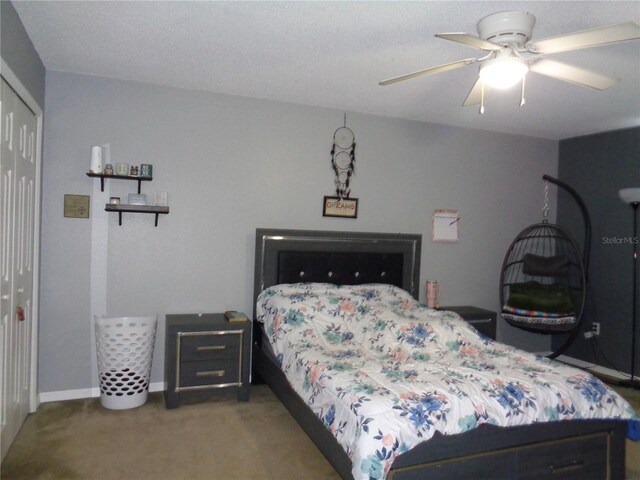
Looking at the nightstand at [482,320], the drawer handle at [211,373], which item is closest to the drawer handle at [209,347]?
the drawer handle at [211,373]

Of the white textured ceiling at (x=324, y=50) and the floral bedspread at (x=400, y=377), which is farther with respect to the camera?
the white textured ceiling at (x=324, y=50)

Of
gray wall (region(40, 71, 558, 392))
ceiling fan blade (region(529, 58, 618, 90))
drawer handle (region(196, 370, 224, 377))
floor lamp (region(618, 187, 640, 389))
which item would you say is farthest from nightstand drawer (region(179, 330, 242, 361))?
floor lamp (region(618, 187, 640, 389))

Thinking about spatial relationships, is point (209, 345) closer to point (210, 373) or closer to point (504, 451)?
point (210, 373)

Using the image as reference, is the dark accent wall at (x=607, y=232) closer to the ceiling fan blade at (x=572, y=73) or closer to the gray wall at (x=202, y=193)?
the gray wall at (x=202, y=193)

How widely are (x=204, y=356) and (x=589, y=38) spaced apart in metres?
3.02

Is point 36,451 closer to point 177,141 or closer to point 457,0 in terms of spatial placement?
point 177,141

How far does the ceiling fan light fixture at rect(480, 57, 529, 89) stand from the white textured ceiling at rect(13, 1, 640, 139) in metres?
0.27

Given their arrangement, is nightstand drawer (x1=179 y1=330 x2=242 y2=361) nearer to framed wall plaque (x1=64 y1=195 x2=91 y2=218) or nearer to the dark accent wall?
framed wall plaque (x1=64 y1=195 x2=91 y2=218)

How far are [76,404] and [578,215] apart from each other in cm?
503

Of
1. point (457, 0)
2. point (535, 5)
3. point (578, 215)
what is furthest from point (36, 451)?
point (578, 215)

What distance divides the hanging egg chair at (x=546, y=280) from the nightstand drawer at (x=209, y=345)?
2661 mm

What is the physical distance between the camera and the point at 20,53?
8.63ft

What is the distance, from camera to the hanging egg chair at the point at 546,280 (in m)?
4.37

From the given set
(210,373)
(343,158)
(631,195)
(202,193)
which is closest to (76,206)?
(202,193)
